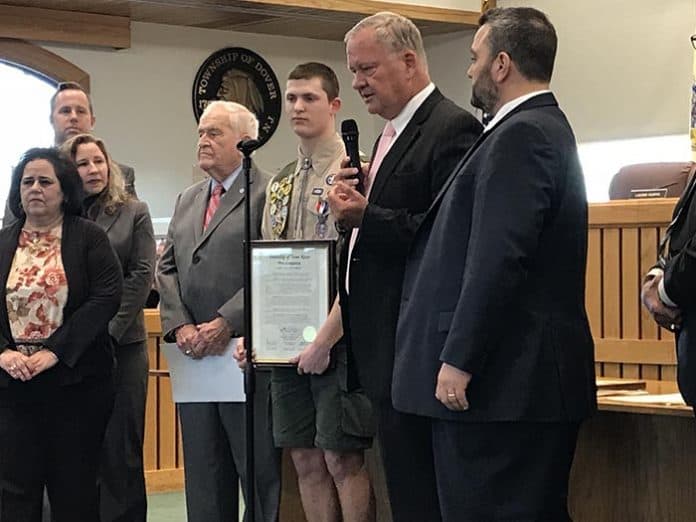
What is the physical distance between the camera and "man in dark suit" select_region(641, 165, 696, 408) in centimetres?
236

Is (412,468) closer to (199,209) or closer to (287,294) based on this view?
(287,294)

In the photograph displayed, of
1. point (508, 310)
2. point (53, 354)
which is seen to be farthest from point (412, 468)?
point (53, 354)

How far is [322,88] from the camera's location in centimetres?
347

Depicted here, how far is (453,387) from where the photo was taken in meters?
2.40

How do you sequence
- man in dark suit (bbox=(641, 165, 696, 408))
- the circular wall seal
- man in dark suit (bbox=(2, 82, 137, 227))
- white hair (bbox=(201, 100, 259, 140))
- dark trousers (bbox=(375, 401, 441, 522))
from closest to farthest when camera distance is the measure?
man in dark suit (bbox=(641, 165, 696, 408)) < dark trousers (bbox=(375, 401, 441, 522)) < white hair (bbox=(201, 100, 259, 140)) < man in dark suit (bbox=(2, 82, 137, 227)) < the circular wall seal

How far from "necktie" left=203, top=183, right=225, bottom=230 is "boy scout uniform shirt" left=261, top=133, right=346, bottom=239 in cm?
31

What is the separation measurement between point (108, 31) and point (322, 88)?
4.90 m

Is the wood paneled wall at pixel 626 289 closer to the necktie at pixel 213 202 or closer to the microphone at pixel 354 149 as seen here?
the necktie at pixel 213 202

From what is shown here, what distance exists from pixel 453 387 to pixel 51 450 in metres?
1.75

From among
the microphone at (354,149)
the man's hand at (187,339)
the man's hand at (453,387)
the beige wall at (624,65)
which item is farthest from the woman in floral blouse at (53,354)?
the beige wall at (624,65)

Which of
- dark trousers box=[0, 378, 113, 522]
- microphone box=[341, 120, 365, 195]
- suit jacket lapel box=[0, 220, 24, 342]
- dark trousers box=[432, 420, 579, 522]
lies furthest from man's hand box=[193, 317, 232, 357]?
dark trousers box=[432, 420, 579, 522]

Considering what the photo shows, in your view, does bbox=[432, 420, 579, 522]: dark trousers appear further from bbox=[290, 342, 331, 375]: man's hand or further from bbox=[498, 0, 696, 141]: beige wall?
bbox=[498, 0, 696, 141]: beige wall

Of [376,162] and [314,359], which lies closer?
[376,162]

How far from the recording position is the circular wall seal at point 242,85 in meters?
8.66
